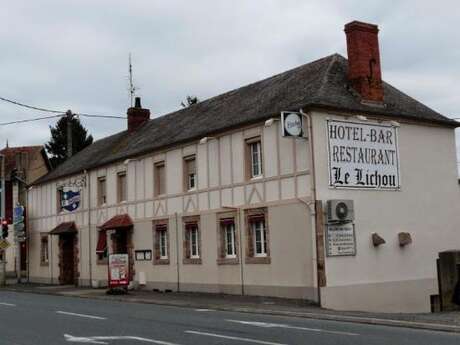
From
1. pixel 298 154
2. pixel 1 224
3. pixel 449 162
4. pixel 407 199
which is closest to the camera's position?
pixel 298 154

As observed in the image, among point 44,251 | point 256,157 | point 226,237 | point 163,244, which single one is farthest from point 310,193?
point 44,251

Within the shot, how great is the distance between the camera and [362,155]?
22047mm

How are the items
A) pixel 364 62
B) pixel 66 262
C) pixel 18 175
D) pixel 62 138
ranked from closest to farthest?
pixel 364 62 < pixel 66 262 < pixel 18 175 < pixel 62 138

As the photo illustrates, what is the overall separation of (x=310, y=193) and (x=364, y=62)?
530cm

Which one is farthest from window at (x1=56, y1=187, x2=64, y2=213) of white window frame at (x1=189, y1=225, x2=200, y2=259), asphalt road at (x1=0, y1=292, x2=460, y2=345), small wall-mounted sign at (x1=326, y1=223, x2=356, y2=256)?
small wall-mounted sign at (x1=326, y1=223, x2=356, y2=256)

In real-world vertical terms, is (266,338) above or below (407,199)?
below

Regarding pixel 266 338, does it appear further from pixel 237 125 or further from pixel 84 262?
pixel 84 262

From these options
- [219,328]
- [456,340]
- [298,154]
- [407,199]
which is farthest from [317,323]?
[407,199]

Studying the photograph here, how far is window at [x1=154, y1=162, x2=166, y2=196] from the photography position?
91.5 feet

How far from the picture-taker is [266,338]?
40.0ft

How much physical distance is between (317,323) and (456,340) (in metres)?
3.68

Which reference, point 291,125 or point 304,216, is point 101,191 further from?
point 291,125

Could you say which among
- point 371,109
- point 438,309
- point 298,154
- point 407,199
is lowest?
point 438,309

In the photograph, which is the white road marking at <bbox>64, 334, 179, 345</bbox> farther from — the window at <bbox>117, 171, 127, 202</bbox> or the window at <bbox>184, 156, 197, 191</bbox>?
the window at <bbox>117, 171, 127, 202</bbox>
